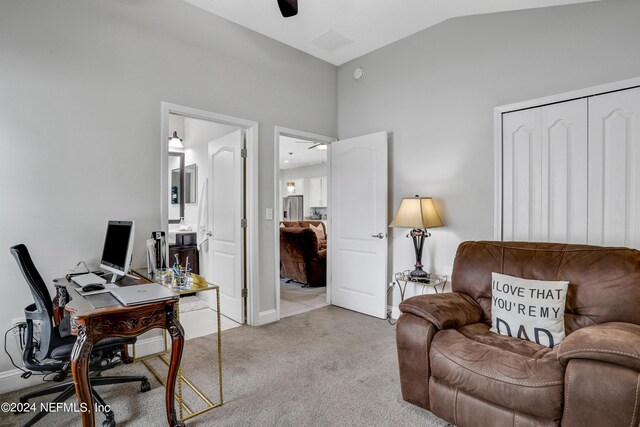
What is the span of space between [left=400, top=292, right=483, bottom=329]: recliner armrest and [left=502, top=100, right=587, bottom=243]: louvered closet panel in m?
0.97

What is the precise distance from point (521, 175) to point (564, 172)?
0.97 feet

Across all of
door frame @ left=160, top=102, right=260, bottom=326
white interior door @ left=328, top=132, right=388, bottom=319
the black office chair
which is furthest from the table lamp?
the black office chair

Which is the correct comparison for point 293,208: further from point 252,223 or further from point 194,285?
point 194,285

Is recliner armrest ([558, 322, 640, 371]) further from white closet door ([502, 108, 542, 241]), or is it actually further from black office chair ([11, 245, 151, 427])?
black office chair ([11, 245, 151, 427])

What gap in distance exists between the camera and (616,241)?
2.33m

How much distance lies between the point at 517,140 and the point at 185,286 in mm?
2785

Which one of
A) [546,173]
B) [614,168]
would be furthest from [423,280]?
[614,168]

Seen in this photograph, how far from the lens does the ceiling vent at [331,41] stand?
345cm

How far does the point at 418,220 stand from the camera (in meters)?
3.07

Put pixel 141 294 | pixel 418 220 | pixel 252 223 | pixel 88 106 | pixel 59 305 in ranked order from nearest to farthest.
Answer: pixel 141 294 < pixel 59 305 < pixel 88 106 < pixel 418 220 < pixel 252 223

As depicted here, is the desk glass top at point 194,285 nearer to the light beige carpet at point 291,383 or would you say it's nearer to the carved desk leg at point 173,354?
the carved desk leg at point 173,354

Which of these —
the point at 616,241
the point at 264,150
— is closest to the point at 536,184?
the point at 616,241

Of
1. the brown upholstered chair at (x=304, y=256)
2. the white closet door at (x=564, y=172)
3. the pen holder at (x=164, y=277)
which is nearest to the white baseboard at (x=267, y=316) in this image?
the pen holder at (x=164, y=277)

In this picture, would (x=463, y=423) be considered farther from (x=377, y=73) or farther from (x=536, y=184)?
(x=377, y=73)
